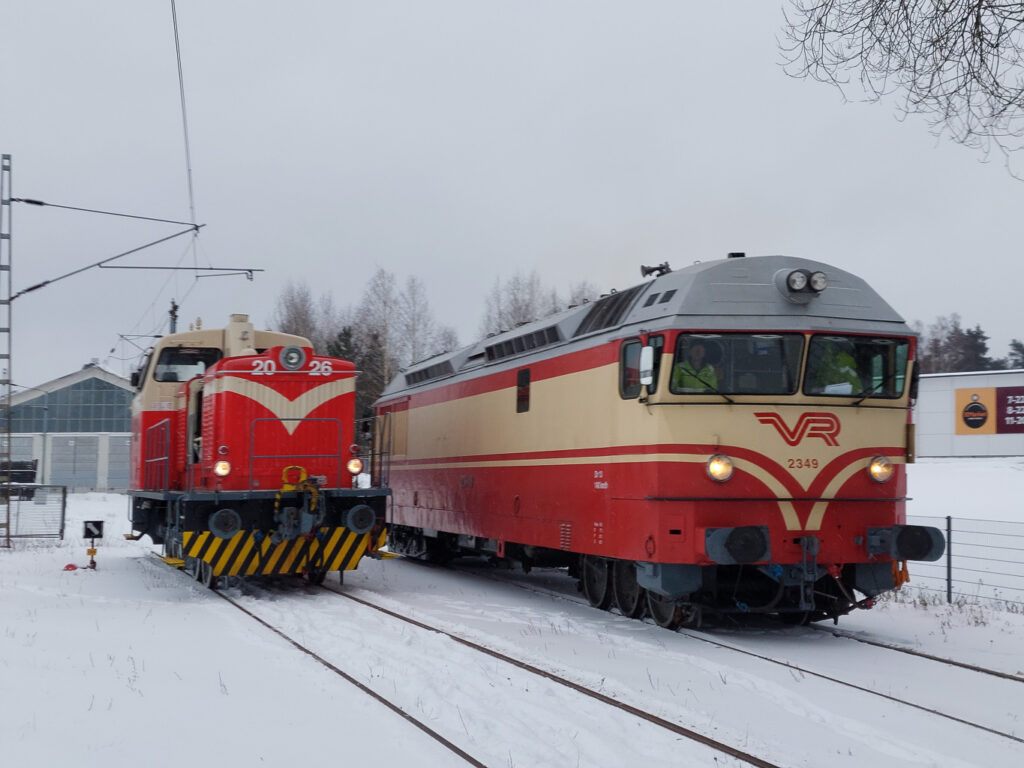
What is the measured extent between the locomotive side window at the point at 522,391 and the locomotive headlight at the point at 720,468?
3.81 meters

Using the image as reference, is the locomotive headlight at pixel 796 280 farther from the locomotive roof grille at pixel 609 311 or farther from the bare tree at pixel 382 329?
the bare tree at pixel 382 329

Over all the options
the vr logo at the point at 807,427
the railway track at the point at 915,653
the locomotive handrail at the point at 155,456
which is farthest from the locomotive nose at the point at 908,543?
the locomotive handrail at the point at 155,456

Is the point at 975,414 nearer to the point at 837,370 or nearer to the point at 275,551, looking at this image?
the point at 837,370

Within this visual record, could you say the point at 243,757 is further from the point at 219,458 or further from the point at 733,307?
the point at 219,458

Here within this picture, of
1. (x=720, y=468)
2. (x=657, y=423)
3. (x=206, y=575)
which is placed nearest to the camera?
(x=720, y=468)

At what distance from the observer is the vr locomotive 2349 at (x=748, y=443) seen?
→ 9.45m

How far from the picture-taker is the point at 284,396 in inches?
513

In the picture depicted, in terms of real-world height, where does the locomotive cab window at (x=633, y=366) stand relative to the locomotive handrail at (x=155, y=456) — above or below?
above

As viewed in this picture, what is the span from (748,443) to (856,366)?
1.44 m

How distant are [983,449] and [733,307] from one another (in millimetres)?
32406

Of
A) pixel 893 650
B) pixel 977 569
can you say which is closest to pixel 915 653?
pixel 893 650

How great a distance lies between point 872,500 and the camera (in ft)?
32.3

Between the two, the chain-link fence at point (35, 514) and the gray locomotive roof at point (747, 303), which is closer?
the gray locomotive roof at point (747, 303)

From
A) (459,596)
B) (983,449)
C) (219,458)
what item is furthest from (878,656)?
(983,449)
